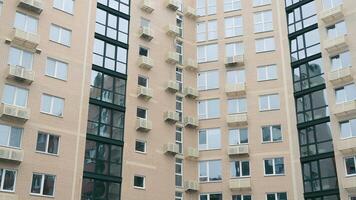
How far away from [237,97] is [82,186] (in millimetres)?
17989

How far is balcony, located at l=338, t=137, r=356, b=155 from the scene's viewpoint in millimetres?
38312

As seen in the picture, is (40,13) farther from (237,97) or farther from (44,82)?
(237,97)

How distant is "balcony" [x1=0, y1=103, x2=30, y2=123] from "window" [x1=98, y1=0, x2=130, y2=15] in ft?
45.9

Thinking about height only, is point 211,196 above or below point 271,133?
below

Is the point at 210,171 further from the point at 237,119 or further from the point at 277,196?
the point at 277,196

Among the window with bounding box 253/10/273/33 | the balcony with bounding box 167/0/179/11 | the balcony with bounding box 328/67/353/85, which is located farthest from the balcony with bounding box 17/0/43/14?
the balcony with bounding box 328/67/353/85

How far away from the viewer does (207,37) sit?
166ft

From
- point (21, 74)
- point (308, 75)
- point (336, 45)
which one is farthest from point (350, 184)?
point (21, 74)

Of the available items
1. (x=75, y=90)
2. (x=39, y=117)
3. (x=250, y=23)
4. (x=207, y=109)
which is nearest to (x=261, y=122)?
(x=207, y=109)

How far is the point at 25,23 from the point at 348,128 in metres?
28.2

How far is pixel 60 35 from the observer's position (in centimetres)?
3969

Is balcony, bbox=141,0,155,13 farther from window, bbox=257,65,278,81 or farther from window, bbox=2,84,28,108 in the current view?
window, bbox=2,84,28,108

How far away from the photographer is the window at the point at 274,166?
138ft

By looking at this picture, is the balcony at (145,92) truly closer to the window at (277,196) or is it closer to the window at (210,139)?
the window at (210,139)
